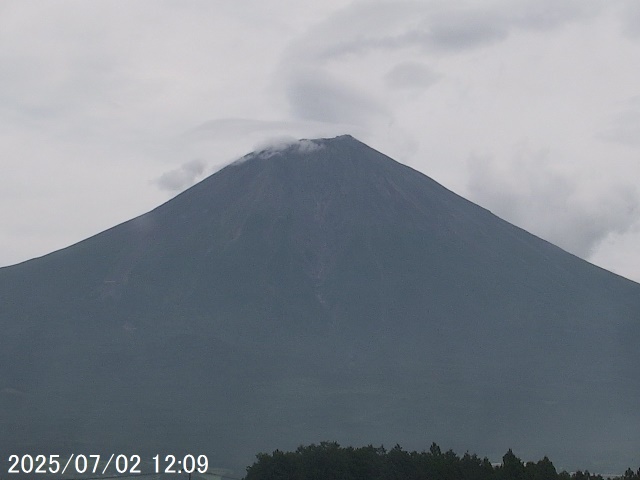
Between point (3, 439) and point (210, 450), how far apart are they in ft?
110

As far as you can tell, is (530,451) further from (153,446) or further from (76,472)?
(76,472)

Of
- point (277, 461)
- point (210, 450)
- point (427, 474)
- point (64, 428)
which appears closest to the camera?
point (427, 474)

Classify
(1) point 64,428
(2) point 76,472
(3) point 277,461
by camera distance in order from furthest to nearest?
(1) point 64,428
(2) point 76,472
(3) point 277,461

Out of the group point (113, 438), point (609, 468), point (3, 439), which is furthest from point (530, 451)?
point (3, 439)

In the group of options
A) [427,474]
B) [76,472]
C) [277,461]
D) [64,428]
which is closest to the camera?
[427,474]

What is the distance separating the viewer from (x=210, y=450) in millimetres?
177000

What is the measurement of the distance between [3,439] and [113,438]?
58.0 ft

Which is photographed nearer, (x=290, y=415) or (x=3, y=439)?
(x=3, y=439)

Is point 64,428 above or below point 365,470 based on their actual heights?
above

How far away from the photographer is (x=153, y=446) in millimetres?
178500

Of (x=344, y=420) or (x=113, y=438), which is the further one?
(x=344, y=420)

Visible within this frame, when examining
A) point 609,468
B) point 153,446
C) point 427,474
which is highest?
point 153,446

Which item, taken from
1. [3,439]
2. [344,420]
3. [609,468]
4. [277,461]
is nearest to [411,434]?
[344,420]

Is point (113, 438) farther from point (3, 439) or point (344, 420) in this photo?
point (344, 420)
